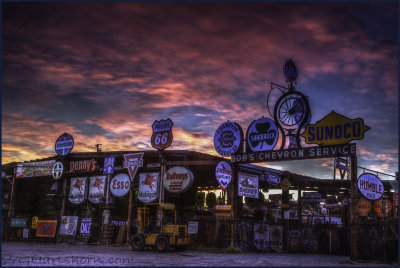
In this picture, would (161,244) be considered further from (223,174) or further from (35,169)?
(35,169)

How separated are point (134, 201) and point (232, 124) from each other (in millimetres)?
16258

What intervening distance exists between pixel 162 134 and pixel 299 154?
11.1 m

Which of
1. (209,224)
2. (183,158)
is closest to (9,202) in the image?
(183,158)

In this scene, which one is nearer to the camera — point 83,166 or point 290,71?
point 290,71

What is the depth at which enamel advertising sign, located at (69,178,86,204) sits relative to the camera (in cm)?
3553

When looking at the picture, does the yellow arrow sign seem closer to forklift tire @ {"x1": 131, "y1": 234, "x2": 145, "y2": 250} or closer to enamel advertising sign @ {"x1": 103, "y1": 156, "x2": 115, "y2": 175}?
forklift tire @ {"x1": 131, "y1": 234, "x2": 145, "y2": 250}

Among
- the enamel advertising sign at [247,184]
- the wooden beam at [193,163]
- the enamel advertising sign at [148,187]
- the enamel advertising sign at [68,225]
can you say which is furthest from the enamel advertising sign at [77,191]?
the enamel advertising sign at [247,184]

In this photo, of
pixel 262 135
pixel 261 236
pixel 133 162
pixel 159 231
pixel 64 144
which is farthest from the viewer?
pixel 64 144

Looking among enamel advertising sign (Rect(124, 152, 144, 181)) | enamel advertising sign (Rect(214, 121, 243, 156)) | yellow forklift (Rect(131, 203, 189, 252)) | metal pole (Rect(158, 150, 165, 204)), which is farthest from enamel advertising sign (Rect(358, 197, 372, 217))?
enamel advertising sign (Rect(124, 152, 144, 181))

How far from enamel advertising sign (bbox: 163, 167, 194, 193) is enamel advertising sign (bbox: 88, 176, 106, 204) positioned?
277 inches

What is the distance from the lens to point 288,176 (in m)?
35.1

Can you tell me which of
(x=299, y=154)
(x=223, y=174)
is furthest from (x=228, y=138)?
(x=299, y=154)

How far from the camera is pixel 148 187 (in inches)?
1235

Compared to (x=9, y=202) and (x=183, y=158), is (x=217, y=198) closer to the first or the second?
(x=183, y=158)
